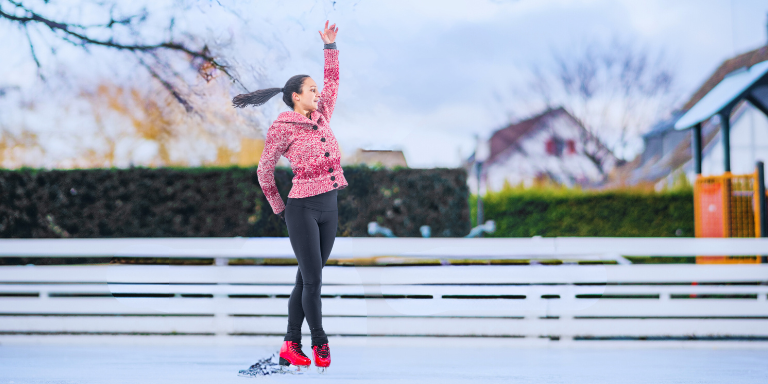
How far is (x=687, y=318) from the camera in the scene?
4426 millimetres

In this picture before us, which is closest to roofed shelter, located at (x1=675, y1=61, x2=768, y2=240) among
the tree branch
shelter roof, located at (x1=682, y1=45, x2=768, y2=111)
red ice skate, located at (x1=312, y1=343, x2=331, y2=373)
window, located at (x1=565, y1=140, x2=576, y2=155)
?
red ice skate, located at (x1=312, y1=343, x2=331, y2=373)

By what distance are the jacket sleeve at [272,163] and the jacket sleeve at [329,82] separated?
294 mm

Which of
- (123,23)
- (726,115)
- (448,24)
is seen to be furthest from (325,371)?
(726,115)

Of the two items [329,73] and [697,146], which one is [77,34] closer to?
[329,73]

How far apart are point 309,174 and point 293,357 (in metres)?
0.99

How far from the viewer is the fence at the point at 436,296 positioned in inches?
172

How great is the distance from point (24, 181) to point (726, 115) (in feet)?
26.0

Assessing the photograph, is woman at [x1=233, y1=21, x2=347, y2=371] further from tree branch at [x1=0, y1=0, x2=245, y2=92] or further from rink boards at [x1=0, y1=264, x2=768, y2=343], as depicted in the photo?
tree branch at [x1=0, y1=0, x2=245, y2=92]

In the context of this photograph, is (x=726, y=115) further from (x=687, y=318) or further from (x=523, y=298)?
(x=523, y=298)

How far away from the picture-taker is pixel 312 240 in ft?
10.1

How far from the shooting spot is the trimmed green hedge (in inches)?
438

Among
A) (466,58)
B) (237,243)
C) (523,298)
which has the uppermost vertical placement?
(466,58)

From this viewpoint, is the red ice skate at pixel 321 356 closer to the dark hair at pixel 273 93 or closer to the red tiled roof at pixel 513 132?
the dark hair at pixel 273 93

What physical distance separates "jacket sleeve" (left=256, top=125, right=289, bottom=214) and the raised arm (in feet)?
0.97
